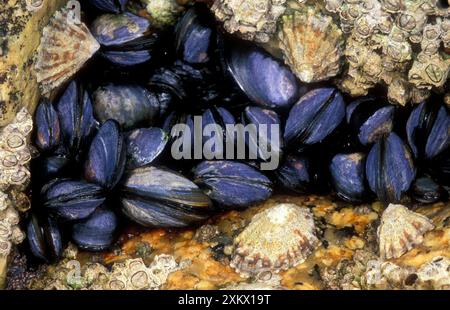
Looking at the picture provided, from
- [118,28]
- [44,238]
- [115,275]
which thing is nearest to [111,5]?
[118,28]

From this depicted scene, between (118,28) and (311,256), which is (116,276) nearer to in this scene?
(311,256)

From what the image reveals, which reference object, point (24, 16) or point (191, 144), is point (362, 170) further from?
point (24, 16)

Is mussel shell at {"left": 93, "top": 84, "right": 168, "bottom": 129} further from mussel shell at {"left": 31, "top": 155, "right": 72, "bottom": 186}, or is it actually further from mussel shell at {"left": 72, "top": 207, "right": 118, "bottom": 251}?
mussel shell at {"left": 72, "top": 207, "right": 118, "bottom": 251}

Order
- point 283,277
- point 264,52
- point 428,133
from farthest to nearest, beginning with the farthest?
point 264,52, point 428,133, point 283,277

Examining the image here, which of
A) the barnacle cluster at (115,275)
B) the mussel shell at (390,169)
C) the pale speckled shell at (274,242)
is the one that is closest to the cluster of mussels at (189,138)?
the mussel shell at (390,169)

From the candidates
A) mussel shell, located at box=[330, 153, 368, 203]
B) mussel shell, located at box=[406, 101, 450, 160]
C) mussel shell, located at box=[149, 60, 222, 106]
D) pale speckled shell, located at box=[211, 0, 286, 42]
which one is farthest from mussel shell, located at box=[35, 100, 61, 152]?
mussel shell, located at box=[406, 101, 450, 160]
